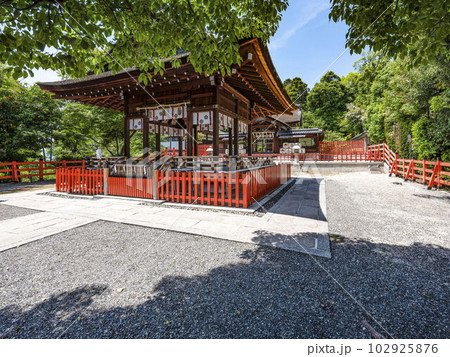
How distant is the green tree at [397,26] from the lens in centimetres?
259

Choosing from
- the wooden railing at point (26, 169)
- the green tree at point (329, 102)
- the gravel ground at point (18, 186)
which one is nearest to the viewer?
the gravel ground at point (18, 186)

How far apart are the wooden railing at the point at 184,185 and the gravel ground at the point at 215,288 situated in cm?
249

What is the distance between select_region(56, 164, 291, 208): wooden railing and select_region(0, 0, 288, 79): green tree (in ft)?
10.5

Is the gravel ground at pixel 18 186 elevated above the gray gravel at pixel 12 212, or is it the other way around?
the gravel ground at pixel 18 186

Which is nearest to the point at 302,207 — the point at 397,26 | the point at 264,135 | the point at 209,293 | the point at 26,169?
the point at 397,26

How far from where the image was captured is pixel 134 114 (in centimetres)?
991

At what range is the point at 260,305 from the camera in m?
2.06

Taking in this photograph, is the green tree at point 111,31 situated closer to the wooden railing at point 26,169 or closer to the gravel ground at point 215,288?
the gravel ground at point 215,288

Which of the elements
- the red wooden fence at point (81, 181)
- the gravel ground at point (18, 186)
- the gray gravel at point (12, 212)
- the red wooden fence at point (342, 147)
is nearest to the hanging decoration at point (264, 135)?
the red wooden fence at point (342, 147)

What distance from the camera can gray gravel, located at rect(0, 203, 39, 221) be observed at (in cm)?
535

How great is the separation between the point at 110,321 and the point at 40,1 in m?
3.87

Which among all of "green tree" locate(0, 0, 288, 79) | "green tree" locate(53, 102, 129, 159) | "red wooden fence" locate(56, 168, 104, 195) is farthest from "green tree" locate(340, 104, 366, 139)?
"red wooden fence" locate(56, 168, 104, 195)

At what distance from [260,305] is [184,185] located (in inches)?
190

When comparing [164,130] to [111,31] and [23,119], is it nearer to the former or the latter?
[111,31]
